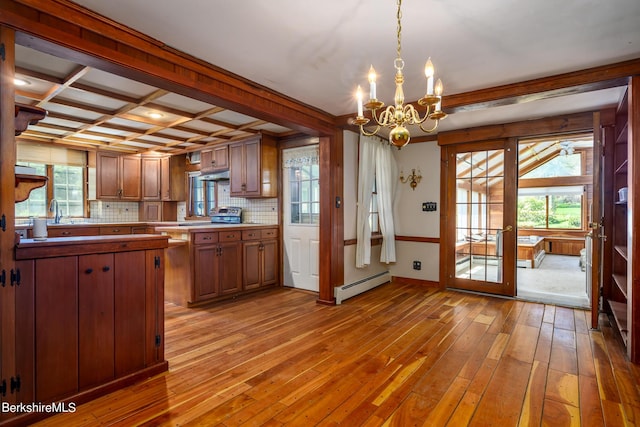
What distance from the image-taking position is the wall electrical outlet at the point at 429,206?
500 centimetres

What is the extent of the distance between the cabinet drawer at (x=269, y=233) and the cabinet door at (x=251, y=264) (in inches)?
6.0

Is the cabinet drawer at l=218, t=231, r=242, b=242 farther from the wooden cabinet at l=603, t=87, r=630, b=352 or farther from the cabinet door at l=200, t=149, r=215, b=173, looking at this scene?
the wooden cabinet at l=603, t=87, r=630, b=352

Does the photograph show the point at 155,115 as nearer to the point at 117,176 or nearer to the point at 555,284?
the point at 117,176

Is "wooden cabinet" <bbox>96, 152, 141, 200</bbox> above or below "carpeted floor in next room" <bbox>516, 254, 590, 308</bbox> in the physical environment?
above

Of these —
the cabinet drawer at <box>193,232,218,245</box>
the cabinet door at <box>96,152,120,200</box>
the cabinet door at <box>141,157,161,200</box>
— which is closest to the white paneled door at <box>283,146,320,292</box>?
the cabinet drawer at <box>193,232,218,245</box>

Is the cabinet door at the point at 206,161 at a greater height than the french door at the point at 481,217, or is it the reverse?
the cabinet door at the point at 206,161

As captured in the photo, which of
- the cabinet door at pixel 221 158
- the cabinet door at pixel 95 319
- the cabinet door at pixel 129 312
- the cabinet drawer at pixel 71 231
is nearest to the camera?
the cabinet door at pixel 95 319

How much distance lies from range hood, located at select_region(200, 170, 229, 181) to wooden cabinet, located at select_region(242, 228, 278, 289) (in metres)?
1.40

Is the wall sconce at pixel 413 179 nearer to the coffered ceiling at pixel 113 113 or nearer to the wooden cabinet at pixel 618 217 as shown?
the coffered ceiling at pixel 113 113

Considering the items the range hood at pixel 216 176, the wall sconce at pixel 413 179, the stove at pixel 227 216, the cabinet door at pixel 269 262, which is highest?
the range hood at pixel 216 176

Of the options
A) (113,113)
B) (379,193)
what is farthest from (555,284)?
(113,113)

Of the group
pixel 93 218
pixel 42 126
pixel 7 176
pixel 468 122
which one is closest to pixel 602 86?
Result: pixel 468 122

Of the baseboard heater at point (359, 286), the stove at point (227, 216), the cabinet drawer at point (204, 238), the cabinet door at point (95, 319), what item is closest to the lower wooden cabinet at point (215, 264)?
the cabinet drawer at point (204, 238)

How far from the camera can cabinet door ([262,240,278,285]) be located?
15.8 ft
